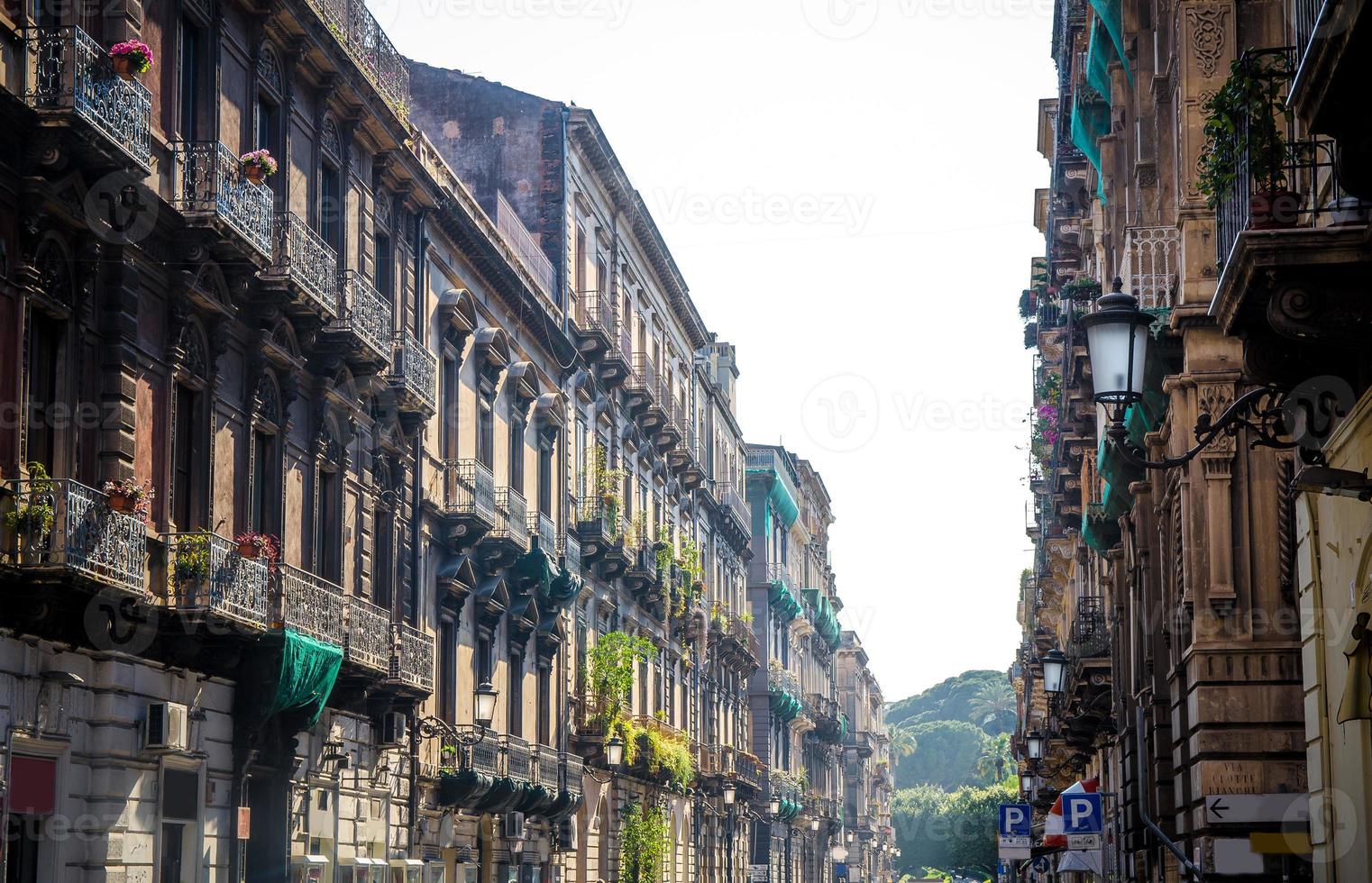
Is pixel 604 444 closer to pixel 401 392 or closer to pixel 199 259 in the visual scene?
pixel 401 392

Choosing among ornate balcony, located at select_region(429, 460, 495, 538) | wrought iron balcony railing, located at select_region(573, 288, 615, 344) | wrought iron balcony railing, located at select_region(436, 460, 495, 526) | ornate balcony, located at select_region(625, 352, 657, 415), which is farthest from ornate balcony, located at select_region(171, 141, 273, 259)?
ornate balcony, located at select_region(625, 352, 657, 415)

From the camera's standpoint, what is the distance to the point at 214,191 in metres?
19.3

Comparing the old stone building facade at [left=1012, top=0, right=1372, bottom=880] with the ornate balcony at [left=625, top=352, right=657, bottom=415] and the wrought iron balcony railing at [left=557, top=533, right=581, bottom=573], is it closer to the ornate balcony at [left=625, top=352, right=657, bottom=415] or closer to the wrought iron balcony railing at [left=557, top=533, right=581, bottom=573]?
the wrought iron balcony railing at [left=557, top=533, right=581, bottom=573]

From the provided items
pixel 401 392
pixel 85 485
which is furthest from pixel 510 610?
pixel 85 485

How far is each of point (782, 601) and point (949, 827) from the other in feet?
168

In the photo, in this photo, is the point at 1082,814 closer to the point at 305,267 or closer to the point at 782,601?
the point at 305,267

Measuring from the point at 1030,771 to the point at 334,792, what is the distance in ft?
83.6

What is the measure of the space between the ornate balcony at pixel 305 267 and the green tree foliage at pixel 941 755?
162m

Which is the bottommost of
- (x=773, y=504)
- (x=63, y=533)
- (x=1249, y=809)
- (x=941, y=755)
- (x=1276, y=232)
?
(x=941, y=755)

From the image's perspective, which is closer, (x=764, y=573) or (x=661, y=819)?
(x=661, y=819)

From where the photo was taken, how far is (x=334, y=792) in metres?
23.7

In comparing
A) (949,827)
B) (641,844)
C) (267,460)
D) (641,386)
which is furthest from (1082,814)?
(949,827)

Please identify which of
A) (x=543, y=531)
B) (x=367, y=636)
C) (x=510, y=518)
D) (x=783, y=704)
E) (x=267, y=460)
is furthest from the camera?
(x=783, y=704)

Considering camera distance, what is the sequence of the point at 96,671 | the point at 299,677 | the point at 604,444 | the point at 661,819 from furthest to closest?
the point at 661,819
the point at 604,444
the point at 299,677
the point at 96,671
